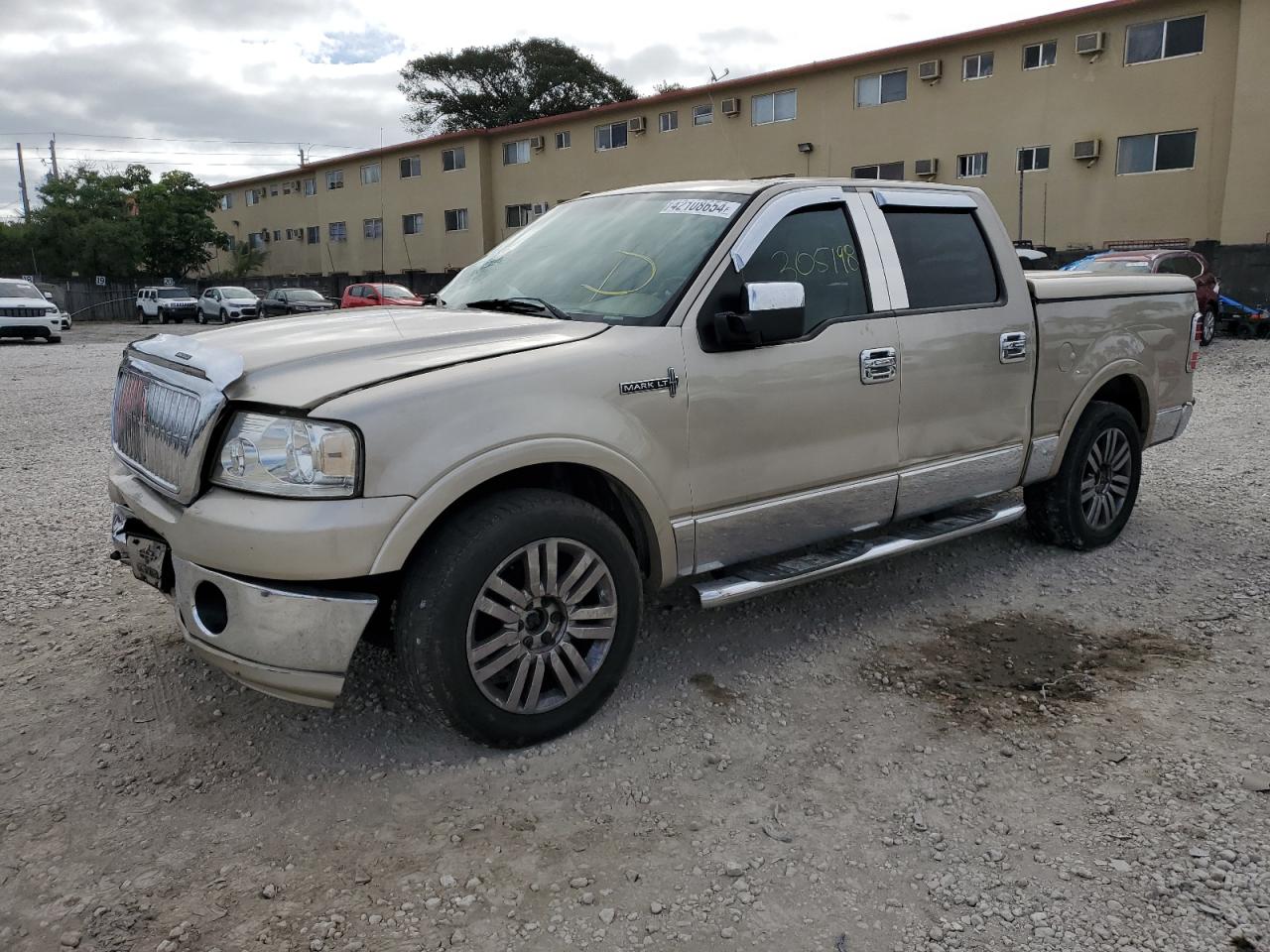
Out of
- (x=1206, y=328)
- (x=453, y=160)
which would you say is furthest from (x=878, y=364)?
(x=453, y=160)

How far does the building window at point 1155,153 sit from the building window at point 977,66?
4245 millimetres

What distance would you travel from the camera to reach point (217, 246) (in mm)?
57969

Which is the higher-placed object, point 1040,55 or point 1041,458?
point 1040,55

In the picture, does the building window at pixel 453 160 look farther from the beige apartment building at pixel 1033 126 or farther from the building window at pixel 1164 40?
the building window at pixel 1164 40

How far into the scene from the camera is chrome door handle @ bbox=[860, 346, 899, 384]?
3.99 m

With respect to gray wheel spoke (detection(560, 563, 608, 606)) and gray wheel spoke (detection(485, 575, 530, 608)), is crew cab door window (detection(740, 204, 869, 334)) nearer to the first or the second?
gray wheel spoke (detection(560, 563, 608, 606))

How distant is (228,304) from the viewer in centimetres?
3584

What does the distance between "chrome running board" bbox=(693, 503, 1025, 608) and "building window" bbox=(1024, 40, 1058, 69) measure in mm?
24206

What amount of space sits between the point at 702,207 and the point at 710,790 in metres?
2.30

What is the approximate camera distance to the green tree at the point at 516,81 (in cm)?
5175

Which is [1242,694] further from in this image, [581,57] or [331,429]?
[581,57]

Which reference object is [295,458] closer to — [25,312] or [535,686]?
[535,686]

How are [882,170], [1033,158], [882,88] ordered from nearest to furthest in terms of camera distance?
[1033,158] < [882,88] < [882,170]

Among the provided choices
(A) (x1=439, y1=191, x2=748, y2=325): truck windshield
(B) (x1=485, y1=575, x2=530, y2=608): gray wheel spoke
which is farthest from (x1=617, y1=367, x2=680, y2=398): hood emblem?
(B) (x1=485, y1=575, x2=530, y2=608): gray wheel spoke
